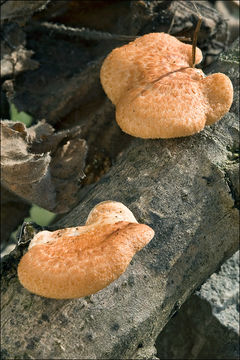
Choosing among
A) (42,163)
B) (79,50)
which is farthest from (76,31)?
(42,163)

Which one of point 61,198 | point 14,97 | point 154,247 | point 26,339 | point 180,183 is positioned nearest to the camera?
point 26,339

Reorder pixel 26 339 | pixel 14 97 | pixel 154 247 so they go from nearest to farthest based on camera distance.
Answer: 1. pixel 26 339
2. pixel 154 247
3. pixel 14 97

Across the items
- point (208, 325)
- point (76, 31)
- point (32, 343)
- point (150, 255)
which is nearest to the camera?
point (32, 343)

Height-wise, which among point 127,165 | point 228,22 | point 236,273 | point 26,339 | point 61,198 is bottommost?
A: point 236,273

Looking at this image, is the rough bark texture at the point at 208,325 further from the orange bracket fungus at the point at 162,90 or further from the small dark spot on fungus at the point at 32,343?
the small dark spot on fungus at the point at 32,343

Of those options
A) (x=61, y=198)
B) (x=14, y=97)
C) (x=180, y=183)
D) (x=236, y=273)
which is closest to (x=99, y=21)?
(x=14, y=97)

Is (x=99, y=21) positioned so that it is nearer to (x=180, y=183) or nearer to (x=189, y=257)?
(x=180, y=183)

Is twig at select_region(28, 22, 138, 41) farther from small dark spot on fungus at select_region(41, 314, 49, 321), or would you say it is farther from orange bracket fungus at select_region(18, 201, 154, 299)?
small dark spot on fungus at select_region(41, 314, 49, 321)

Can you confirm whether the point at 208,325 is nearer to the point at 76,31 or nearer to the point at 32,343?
the point at 32,343
